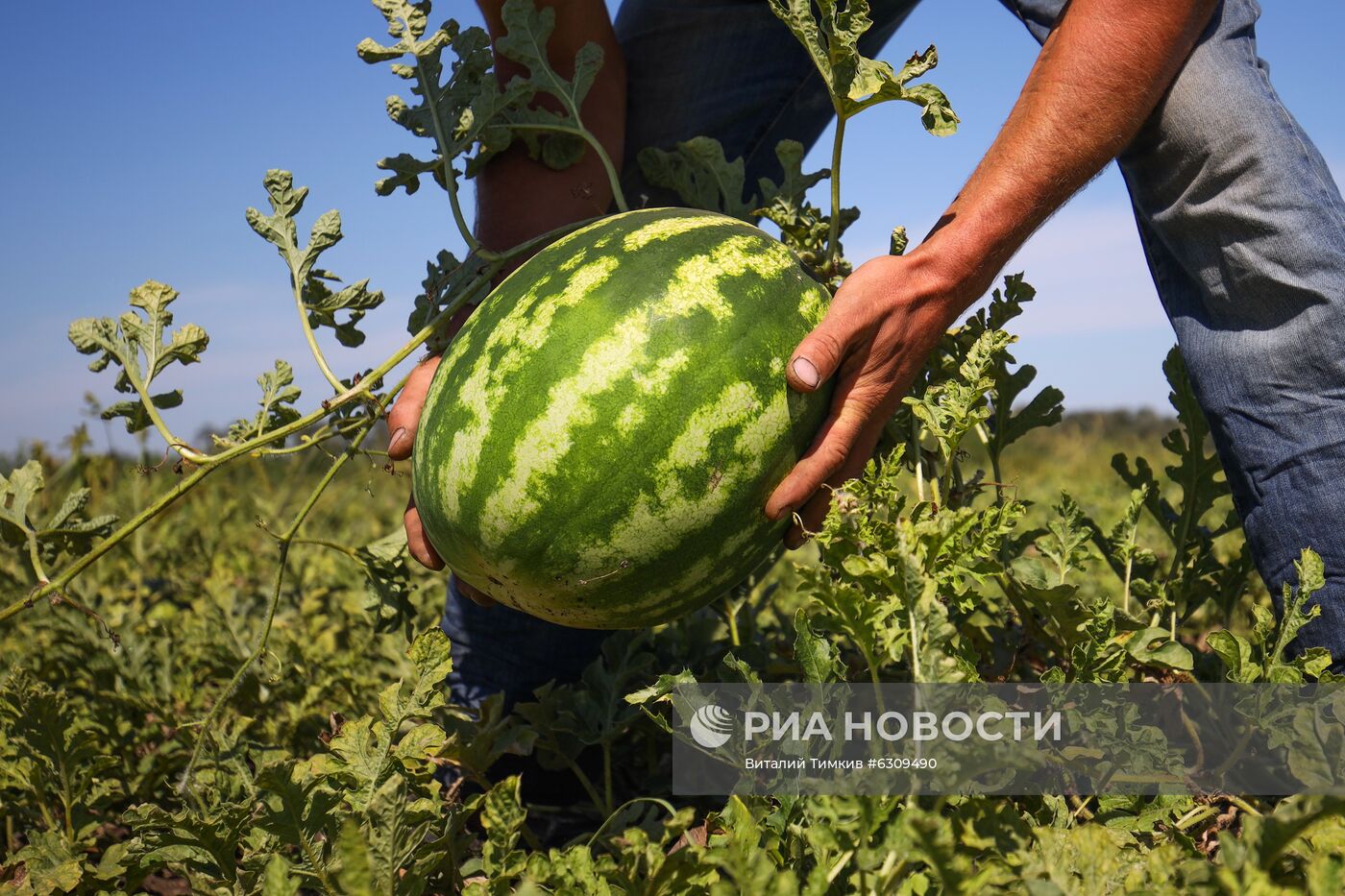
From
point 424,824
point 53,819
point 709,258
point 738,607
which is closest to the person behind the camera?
point 424,824

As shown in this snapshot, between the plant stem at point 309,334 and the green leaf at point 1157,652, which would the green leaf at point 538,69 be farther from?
the green leaf at point 1157,652

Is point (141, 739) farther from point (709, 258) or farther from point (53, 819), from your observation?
point (709, 258)

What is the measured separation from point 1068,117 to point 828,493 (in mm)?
765

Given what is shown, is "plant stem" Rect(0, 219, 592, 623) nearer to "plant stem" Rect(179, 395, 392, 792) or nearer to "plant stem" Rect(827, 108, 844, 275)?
"plant stem" Rect(179, 395, 392, 792)

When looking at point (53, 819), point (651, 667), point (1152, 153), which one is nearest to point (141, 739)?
point (53, 819)

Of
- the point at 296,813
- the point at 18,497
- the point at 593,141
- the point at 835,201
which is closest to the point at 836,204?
the point at 835,201

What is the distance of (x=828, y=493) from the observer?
1868mm

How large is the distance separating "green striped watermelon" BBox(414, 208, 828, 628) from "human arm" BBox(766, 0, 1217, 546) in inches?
3.0

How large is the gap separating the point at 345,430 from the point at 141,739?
3.29 feet

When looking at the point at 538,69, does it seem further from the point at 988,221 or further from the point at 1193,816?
the point at 1193,816

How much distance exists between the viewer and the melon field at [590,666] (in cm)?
134

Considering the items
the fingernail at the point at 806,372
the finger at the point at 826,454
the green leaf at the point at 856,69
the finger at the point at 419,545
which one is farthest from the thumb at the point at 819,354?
the finger at the point at 419,545

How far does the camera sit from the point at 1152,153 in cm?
188

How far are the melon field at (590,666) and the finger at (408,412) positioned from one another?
0.05 m
